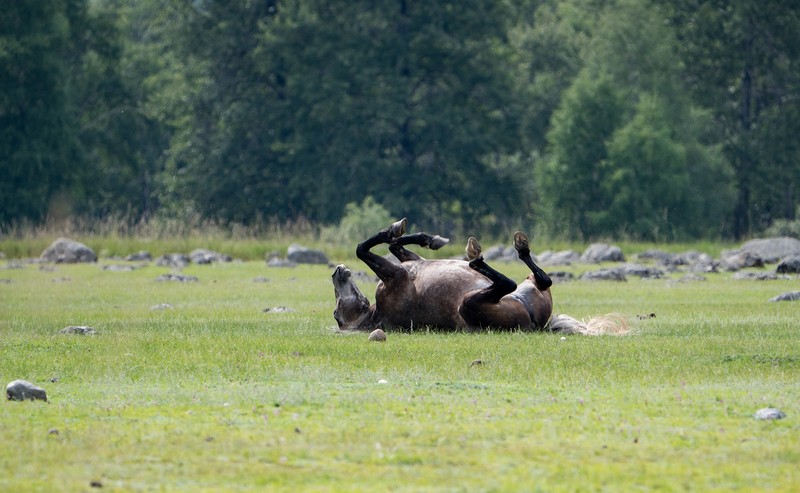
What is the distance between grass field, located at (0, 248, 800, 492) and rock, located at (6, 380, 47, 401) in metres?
0.18

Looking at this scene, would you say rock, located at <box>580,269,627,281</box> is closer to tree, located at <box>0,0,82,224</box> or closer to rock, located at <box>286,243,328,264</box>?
rock, located at <box>286,243,328,264</box>

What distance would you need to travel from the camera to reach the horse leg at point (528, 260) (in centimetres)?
1545

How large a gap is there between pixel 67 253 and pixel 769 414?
34.7m

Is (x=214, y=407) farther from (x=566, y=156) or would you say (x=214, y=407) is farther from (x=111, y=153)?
(x=111, y=153)

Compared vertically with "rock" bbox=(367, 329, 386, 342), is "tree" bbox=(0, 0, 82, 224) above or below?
above

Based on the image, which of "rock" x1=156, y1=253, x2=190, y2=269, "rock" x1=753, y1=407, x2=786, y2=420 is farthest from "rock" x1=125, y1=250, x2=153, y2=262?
"rock" x1=753, y1=407, x2=786, y2=420

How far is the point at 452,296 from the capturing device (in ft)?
51.4

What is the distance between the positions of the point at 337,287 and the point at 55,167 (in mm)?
54032

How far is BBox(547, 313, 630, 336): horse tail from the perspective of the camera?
621 inches

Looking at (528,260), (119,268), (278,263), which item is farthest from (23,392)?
(278,263)

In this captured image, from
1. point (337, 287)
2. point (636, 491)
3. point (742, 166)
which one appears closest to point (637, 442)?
point (636, 491)

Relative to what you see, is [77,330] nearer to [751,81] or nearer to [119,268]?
[119,268]

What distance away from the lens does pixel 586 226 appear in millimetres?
68000

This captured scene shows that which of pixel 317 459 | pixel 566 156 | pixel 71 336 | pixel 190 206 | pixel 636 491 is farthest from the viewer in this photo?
pixel 190 206
